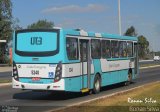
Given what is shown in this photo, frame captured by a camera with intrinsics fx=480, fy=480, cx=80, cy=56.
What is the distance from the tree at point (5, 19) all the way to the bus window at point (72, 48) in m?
68.0

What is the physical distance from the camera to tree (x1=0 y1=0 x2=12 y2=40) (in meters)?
87.4

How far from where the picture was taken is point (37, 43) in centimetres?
1903

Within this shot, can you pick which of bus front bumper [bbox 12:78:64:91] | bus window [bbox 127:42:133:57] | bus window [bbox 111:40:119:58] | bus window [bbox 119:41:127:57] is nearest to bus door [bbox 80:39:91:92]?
bus front bumper [bbox 12:78:64:91]

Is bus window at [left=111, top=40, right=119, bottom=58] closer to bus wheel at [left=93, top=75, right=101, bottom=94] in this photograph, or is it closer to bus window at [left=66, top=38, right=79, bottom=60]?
bus wheel at [left=93, top=75, right=101, bottom=94]

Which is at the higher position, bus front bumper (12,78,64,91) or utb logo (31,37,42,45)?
utb logo (31,37,42,45)

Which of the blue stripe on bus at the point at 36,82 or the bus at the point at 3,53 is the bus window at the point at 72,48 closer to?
the blue stripe on bus at the point at 36,82

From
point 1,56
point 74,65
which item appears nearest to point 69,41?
point 74,65

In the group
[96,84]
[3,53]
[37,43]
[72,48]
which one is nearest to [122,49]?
[96,84]

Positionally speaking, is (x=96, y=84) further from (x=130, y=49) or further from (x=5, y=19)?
(x=5, y=19)

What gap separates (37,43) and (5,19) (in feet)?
236

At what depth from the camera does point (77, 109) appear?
14453 millimetres

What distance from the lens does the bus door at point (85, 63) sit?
20250 mm

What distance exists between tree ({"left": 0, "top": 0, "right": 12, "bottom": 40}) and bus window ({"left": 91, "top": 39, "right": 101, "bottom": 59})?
65.6 metres

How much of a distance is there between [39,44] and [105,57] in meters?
5.15
